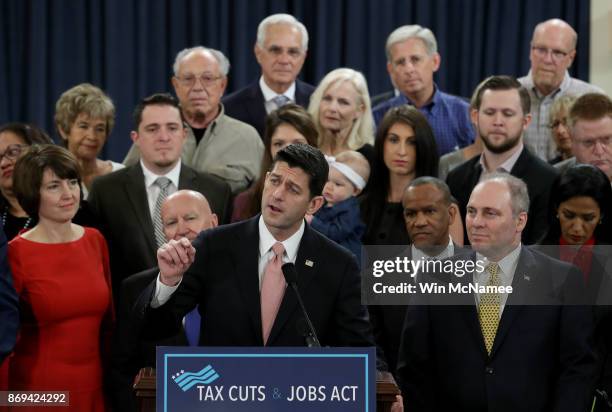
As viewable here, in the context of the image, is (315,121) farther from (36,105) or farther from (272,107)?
(36,105)

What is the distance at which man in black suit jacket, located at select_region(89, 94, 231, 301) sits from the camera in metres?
4.10

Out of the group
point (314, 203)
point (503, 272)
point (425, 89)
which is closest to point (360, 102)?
point (425, 89)

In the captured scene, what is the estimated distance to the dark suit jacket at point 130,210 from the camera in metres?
4.09

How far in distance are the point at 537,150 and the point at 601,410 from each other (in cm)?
169

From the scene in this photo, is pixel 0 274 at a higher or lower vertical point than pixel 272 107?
lower

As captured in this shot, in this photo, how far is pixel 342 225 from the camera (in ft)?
13.3

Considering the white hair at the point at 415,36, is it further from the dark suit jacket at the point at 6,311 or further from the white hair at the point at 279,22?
the dark suit jacket at the point at 6,311

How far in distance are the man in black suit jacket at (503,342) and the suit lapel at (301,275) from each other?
23.5 inches

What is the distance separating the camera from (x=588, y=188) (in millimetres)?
3951

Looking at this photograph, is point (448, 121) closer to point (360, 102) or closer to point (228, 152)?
point (360, 102)

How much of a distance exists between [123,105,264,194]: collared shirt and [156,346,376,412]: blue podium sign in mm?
2080

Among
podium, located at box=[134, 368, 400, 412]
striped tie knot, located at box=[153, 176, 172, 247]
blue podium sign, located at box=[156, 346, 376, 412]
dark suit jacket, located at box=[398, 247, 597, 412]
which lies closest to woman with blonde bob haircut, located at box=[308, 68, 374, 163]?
striped tie knot, located at box=[153, 176, 172, 247]

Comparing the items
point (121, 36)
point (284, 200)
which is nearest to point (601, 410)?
point (284, 200)

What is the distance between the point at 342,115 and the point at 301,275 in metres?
1.68
